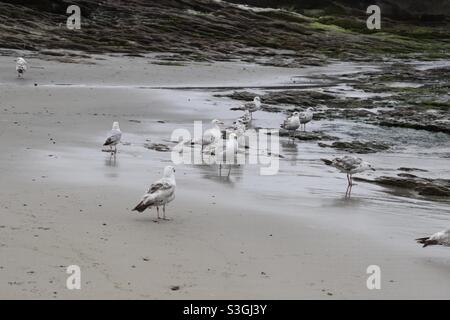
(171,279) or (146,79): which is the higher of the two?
(146,79)

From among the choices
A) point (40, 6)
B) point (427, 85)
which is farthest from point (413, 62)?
point (40, 6)

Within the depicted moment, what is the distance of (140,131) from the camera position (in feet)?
57.0

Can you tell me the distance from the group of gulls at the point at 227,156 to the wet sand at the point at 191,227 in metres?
0.25

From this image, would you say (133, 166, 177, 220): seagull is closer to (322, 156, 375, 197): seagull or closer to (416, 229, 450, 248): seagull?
(416, 229, 450, 248): seagull

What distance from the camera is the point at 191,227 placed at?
9.26m

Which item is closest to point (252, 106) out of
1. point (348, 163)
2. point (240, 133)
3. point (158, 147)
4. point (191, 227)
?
point (240, 133)

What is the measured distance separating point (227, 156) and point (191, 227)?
15.2 feet

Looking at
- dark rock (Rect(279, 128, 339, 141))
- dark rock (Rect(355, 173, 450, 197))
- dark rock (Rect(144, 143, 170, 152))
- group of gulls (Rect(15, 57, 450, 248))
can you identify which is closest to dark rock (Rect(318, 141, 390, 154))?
dark rock (Rect(279, 128, 339, 141))

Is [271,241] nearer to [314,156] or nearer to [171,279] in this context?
[171,279]

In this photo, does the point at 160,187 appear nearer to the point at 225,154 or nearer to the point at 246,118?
the point at 225,154

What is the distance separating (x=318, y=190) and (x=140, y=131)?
6.15m

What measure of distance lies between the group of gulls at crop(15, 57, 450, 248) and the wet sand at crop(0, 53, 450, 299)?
25 cm

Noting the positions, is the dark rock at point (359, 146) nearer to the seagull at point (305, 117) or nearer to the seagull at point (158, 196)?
the seagull at point (305, 117)

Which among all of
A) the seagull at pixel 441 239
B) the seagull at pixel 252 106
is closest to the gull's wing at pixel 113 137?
the seagull at pixel 441 239
